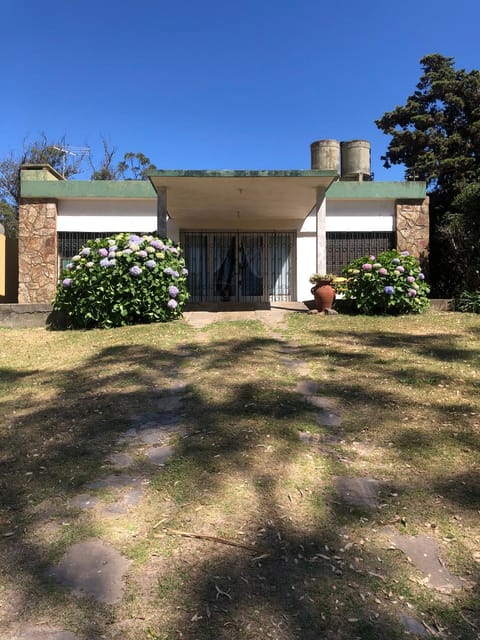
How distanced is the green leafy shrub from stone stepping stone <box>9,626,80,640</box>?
962 cm

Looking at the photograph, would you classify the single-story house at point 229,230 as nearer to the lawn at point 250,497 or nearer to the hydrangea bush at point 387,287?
the hydrangea bush at point 387,287

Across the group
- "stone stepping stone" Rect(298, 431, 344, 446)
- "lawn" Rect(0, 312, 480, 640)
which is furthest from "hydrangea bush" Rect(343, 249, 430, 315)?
"stone stepping stone" Rect(298, 431, 344, 446)

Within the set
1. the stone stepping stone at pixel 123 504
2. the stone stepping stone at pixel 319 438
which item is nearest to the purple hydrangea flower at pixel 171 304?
the stone stepping stone at pixel 319 438

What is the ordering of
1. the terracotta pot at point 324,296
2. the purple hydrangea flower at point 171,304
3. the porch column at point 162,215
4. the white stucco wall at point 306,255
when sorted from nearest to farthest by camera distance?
the purple hydrangea flower at point 171,304
the terracotta pot at point 324,296
the porch column at point 162,215
the white stucco wall at point 306,255

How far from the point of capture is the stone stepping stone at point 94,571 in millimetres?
1890

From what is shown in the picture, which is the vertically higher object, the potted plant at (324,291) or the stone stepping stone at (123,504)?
the potted plant at (324,291)

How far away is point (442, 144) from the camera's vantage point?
17000 mm

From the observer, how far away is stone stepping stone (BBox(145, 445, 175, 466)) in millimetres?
2990

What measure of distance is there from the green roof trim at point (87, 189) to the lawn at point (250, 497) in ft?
28.8

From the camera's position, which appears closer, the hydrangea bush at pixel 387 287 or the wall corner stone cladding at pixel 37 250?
the hydrangea bush at pixel 387 287

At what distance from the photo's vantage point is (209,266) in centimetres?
1410

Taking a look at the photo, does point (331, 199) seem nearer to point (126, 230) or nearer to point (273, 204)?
point (273, 204)

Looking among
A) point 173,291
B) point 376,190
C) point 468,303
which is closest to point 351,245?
point 376,190

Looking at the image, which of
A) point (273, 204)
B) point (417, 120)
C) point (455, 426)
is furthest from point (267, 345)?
point (417, 120)
